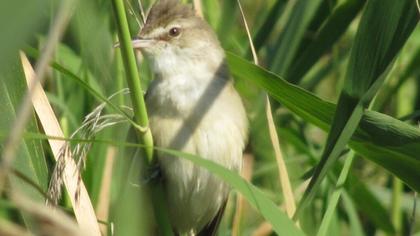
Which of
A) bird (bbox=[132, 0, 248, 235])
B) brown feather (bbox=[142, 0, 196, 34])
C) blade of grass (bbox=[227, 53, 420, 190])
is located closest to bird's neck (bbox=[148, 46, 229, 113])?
bird (bbox=[132, 0, 248, 235])

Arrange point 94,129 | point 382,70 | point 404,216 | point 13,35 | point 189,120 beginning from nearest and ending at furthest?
point 13,35
point 382,70
point 94,129
point 189,120
point 404,216

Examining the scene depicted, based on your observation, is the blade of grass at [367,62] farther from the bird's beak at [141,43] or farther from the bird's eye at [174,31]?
the bird's eye at [174,31]

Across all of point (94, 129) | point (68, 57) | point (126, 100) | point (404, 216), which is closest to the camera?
point (94, 129)

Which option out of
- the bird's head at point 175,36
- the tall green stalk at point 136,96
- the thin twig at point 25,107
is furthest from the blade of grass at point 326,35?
the thin twig at point 25,107

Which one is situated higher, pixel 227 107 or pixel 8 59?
pixel 8 59

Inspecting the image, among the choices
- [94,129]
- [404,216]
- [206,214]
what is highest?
[94,129]

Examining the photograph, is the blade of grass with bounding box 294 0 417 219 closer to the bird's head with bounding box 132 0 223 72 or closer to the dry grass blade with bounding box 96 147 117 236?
the dry grass blade with bounding box 96 147 117 236

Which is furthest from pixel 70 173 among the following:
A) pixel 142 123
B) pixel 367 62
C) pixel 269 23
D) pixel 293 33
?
pixel 269 23

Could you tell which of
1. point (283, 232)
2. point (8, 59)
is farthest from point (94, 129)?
point (8, 59)

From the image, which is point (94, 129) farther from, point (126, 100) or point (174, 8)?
point (174, 8)
